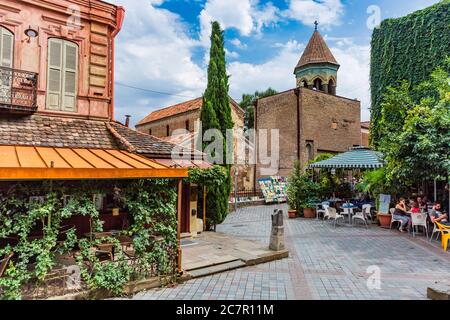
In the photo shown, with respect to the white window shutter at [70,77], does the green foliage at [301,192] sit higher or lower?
lower

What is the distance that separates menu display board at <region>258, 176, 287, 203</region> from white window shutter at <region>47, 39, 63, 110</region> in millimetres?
14997

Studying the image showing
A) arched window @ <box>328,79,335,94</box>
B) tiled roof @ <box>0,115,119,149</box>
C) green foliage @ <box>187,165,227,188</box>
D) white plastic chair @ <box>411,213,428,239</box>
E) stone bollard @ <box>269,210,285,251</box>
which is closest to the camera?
tiled roof @ <box>0,115,119,149</box>

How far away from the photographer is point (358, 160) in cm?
1495

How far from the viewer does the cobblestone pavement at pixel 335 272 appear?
18.8 ft

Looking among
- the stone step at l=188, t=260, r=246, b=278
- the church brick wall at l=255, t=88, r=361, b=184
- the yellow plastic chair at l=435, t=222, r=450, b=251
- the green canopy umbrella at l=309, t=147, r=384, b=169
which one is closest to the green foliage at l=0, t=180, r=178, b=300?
the stone step at l=188, t=260, r=246, b=278

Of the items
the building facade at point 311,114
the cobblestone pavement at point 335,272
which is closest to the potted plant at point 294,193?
the cobblestone pavement at point 335,272

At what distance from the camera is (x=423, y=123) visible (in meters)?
10.5

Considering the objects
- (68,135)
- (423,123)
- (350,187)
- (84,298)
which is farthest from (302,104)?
(84,298)

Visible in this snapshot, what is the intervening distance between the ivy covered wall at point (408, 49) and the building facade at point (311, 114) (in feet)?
23.0

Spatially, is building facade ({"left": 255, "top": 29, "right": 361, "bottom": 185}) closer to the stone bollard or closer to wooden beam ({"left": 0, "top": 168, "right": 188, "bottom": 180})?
the stone bollard

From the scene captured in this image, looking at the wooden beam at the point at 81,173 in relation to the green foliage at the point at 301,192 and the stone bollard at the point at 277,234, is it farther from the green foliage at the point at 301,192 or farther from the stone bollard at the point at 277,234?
the green foliage at the point at 301,192

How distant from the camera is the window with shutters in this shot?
938cm
